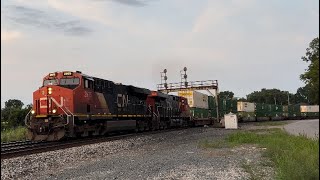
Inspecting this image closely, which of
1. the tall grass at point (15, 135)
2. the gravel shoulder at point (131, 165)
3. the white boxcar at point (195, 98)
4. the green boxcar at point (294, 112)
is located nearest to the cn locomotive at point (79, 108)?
the gravel shoulder at point (131, 165)

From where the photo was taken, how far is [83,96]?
69.7 ft

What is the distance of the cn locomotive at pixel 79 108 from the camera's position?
19.6 meters

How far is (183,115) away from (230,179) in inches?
1198

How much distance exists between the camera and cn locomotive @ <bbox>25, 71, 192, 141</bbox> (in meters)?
19.6

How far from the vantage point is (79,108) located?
20719 mm

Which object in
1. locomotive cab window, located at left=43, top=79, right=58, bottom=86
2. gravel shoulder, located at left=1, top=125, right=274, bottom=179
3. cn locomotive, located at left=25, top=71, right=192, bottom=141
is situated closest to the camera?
gravel shoulder, located at left=1, top=125, right=274, bottom=179

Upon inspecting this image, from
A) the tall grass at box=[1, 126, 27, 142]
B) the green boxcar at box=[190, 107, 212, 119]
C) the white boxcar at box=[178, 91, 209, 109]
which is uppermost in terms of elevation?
the white boxcar at box=[178, 91, 209, 109]

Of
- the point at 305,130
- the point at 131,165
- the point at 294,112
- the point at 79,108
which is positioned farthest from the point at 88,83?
the point at 294,112

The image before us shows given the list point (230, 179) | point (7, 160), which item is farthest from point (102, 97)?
point (230, 179)

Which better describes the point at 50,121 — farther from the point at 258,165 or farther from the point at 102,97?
the point at 258,165

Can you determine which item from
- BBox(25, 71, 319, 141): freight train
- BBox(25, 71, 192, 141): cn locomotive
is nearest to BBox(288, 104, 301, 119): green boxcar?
BBox(25, 71, 319, 141): freight train

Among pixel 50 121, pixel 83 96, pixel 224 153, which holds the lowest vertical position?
pixel 224 153

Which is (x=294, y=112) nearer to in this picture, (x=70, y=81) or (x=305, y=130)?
(x=305, y=130)

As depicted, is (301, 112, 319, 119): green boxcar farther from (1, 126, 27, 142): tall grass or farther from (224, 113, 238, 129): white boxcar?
(1, 126, 27, 142): tall grass
